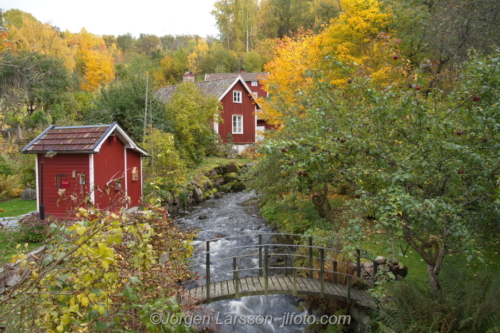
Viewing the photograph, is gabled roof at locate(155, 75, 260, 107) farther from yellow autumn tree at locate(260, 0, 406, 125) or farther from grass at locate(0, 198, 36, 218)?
grass at locate(0, 198, 36, 218)

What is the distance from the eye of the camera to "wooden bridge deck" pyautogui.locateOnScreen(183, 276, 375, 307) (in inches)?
267

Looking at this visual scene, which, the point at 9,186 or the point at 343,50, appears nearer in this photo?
the point at 343,50

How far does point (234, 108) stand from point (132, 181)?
18.3 m

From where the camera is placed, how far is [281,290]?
688 cm

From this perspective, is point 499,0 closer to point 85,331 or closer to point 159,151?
point 85,331

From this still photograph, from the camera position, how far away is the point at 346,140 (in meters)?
5.42

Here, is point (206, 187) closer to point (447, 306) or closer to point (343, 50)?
point (343, 50)

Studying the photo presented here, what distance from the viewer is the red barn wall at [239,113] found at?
2941 centimetres

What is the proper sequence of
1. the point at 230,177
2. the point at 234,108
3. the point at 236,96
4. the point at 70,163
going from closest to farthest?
1. the point at 70,163
2. the point at 230,177
3. the point at 234,108
4. the point at 236,96

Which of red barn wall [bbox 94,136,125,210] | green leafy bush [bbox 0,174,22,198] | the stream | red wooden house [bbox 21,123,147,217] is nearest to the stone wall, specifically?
the stream

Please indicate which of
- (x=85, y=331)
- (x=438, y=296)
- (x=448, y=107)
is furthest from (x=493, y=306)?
(x=85, y=331)

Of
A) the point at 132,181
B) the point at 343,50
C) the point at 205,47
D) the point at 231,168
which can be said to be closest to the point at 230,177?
the point at 231,168

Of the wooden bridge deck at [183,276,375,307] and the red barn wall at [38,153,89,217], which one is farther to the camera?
the red barn wall at [38,153,89,217]

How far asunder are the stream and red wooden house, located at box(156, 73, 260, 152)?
509 inches
